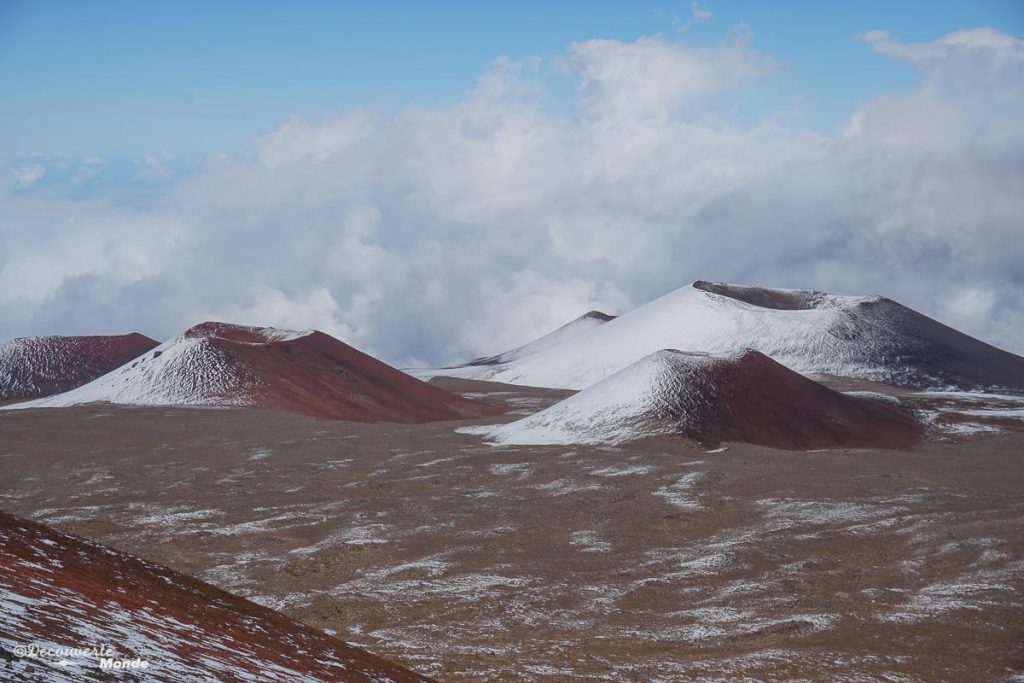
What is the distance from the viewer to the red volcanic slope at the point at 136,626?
10148mm

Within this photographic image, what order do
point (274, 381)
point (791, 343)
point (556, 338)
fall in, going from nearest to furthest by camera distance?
1. point (274, 381)
2. point (791, 343)
3. point (556, 338)

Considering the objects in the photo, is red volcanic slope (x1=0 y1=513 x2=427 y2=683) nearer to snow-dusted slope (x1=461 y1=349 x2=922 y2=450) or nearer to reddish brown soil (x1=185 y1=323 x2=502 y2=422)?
snow-dusted slope (x1=461 y1=349 x2=922 y2=450)

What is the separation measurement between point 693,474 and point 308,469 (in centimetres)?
1528

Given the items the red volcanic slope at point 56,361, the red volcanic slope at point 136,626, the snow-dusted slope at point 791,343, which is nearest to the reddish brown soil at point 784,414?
the snow-dusted slope at point 791,343

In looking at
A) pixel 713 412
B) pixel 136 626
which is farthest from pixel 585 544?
pixel 713 412

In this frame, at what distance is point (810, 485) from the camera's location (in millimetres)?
39969

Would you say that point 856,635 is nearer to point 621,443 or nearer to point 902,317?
point 621,443

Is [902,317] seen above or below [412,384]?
above

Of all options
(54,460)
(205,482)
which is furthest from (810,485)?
(54,460)

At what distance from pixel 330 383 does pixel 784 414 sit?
102ft

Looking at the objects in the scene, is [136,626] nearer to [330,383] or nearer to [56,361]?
[330,383]

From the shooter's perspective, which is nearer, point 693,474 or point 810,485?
point 810,485

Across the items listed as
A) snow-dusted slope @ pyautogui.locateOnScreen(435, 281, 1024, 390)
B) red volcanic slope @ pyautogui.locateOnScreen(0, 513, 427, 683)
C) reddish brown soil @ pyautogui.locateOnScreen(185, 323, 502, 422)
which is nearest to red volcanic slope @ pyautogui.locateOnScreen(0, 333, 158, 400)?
reddish brown soil @ pyautogui.locateOnScreen(185, 323, 502, 422)

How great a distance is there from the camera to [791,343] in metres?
109
